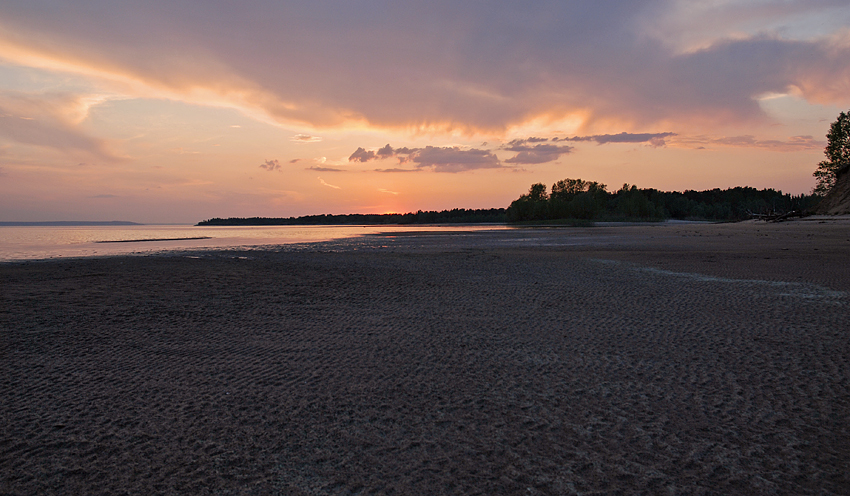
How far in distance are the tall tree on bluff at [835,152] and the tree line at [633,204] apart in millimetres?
43478

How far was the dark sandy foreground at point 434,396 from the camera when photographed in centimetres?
254

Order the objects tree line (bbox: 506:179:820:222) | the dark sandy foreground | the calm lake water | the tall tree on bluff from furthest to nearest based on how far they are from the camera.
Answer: tree line (bbox: 506:179:820:222)
the tall tree on bluff
the calm lake water
the dark sandy foreground

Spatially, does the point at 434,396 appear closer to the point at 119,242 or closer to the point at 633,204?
the point at 119,242

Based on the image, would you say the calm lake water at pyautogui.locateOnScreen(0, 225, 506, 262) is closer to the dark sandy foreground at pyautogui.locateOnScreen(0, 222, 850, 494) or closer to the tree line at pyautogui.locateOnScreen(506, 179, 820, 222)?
the dark sandy foreground at pyautogui.locateOnScreen(0, 222, 850, 494)

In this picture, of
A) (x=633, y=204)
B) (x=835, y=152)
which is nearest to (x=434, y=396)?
(x=835, y=152)

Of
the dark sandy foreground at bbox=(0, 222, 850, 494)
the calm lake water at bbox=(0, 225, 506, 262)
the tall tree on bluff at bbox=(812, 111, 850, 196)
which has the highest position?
the tall tree on bluff at bbox=(812, 111, 850, 196)

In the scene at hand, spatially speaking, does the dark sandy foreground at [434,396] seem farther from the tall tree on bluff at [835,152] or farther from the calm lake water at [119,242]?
the tall tree on bluff at [835,152]

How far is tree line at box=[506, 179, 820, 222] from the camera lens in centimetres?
12394

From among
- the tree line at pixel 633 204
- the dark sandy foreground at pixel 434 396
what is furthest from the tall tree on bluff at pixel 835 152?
the dark sandy foreground at pixel 434 396

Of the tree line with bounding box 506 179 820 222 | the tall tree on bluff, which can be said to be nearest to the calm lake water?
the tall tree on bluff

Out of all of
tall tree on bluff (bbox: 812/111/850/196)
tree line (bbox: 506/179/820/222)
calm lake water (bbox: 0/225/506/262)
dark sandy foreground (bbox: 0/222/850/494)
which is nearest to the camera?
dark sandy foreground (bbox: 0/222/850/494)

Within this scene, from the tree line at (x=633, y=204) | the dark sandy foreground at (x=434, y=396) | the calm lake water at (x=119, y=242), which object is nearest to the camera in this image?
the dark sandy foreground at (x=434, y=396)

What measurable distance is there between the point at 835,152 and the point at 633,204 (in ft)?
262

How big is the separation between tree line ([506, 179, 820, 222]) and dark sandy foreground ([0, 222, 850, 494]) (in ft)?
346
